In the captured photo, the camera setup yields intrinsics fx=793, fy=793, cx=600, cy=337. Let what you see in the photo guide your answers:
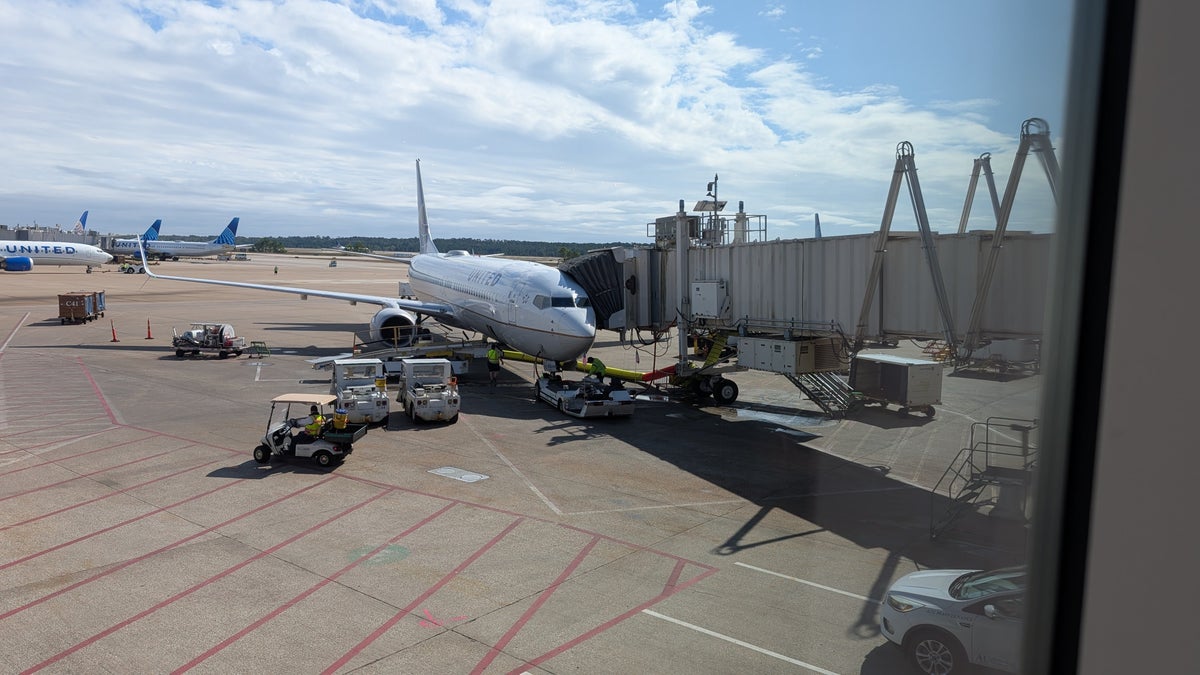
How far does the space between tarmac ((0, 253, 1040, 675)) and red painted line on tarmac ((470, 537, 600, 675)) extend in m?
0.04

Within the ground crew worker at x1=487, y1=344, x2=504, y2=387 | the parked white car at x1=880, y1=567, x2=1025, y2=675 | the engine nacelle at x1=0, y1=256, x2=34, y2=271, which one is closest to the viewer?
the parked white car at x1=880, y1=567, x2=1025, y2=675

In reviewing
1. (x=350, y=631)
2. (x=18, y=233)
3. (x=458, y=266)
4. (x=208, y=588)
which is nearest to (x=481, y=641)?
(x=350, y=631)

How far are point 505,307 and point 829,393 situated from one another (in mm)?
11857

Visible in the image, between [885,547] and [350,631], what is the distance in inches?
307

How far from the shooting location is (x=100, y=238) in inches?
5379

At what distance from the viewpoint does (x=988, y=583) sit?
141 inches

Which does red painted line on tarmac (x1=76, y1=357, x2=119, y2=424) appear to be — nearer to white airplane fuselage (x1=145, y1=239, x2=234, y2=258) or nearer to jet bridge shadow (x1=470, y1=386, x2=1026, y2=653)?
jet bridge shadow (x1=470, y1=386, x2=1026, y2=653)

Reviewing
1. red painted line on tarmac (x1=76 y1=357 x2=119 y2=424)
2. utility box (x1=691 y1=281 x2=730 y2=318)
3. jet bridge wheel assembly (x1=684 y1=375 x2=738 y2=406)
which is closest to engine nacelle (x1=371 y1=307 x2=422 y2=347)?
red painted line on tarmac (x1=76 y1=357 x2=119 y2=424)

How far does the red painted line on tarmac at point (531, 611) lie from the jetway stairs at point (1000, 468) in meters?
6.20

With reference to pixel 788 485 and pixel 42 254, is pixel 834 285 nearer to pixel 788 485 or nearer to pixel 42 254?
pixel 788 485

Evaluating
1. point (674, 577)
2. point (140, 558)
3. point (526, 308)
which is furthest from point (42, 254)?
point (674, 577)

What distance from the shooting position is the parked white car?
284cm

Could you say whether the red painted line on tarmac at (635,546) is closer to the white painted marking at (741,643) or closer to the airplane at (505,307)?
the white painted marking at (741,643)

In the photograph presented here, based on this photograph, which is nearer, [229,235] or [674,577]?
[674,577]
